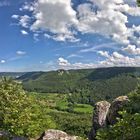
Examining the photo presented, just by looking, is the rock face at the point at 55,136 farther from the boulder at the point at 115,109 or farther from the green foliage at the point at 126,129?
the green foliage at the point at 126,129

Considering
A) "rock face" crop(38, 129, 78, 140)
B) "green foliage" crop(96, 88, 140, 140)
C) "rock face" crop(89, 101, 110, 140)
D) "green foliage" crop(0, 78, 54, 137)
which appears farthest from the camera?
"green foliage" crop(0, 78, 54, 137)

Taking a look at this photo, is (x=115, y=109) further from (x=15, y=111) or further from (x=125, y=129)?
(x=15, y=111)

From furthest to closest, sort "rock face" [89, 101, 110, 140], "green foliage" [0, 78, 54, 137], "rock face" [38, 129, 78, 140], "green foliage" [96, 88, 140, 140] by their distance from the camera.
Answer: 1. "green foliage" [0, 78, 54, 137]
2. "rock face" [89, 101, 110, 140]
3. "rock face" [38, 129, 78, 140]
4. "green foliage" [96, 88, 140, 140]

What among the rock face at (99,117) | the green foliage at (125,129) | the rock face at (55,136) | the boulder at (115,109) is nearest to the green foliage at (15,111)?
the rock face at (55,136)

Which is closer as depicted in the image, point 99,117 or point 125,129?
point 125,129

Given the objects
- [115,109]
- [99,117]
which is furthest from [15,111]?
[115,109]

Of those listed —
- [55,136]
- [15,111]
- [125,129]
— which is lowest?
[55,136]

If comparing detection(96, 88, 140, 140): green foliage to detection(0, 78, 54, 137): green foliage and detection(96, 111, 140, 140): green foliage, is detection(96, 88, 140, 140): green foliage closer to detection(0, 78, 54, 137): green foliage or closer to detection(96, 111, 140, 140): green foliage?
detection(96, 111, 140, 140): green foliage

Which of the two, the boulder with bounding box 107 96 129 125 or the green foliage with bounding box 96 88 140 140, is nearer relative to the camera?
the green foliage with bounding box 96 88 140 140

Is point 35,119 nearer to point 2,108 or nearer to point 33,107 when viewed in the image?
point 33,107

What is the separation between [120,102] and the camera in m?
49.2

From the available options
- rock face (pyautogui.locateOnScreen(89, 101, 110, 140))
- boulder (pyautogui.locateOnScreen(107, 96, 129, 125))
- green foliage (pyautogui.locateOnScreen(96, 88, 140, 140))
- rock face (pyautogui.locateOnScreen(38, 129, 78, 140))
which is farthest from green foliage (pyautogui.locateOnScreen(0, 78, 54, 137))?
green foliage (pyautogui.locateOnScreen(96, 88, 140, 140))

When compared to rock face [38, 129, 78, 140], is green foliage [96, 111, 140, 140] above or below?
above

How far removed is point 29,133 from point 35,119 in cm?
994
